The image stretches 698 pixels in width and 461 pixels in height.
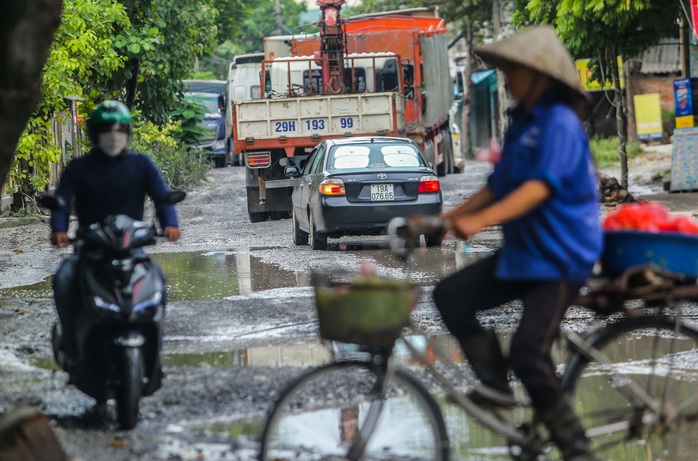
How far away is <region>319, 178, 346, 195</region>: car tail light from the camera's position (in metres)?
14.7

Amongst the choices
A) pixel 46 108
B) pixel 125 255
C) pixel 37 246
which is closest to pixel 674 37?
pixel 46 108

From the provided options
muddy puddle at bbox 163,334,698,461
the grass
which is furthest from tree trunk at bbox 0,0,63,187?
the grass

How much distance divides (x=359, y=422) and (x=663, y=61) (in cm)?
3272

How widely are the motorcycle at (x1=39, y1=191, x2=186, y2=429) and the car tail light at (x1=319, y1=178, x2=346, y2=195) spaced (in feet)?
28.4

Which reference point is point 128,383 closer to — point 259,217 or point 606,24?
point 606,24

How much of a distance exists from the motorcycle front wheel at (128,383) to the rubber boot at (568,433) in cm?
231

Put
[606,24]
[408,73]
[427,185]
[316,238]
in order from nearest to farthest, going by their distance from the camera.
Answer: [427,185] → [316,238] → [606,24] → [408,73]

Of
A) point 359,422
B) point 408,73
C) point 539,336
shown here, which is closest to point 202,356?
point 359,422

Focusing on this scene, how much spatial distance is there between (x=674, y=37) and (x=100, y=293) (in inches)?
1194

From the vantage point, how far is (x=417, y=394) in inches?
172

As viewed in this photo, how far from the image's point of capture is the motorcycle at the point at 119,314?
575 centimetres

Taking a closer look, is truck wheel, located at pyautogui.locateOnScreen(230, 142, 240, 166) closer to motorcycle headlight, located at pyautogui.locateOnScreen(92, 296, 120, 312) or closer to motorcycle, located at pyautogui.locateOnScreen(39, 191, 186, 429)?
motorcycle, located at pyautogui.locateOnScreen(39, 191, 186, 429)

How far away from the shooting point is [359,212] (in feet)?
48.1

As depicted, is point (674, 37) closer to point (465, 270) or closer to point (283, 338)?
point (283, 338)
